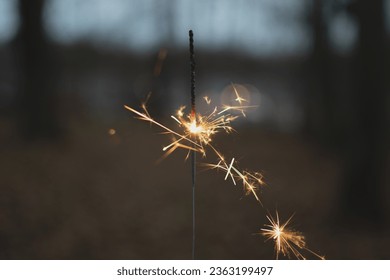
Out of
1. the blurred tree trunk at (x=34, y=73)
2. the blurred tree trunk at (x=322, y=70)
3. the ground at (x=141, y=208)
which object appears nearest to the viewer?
the ground at (x=141, y=208)

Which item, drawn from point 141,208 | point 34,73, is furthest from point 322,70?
point 34,73

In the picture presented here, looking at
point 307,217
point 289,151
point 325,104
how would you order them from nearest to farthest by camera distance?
point 307,217 < point 325,104 < point 289,151

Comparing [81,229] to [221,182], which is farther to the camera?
[221,182]

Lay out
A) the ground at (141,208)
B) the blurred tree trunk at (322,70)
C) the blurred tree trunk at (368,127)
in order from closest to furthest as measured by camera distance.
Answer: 1. the blurred tree trunk at (368,127)
2. the ground at (141,208)
3. the blurred tree trunk at (322,70)

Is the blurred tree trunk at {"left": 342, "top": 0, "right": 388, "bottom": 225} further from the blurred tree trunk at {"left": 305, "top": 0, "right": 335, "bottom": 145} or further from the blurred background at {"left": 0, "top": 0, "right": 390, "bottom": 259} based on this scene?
the blurred tree trunk at {"left": 305, "top": 0, "right": 335, "bottom": 145}

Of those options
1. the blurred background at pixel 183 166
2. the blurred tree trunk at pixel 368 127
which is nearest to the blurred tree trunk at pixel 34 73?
the blurred background at pixel 183 166

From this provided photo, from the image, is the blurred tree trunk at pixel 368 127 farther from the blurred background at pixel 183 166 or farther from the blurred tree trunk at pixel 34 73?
the blurred tree trunk at pixel 34 73

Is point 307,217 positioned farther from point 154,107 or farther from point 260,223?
point 154,107

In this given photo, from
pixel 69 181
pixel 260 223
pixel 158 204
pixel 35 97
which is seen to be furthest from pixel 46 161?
pixel 260 223
